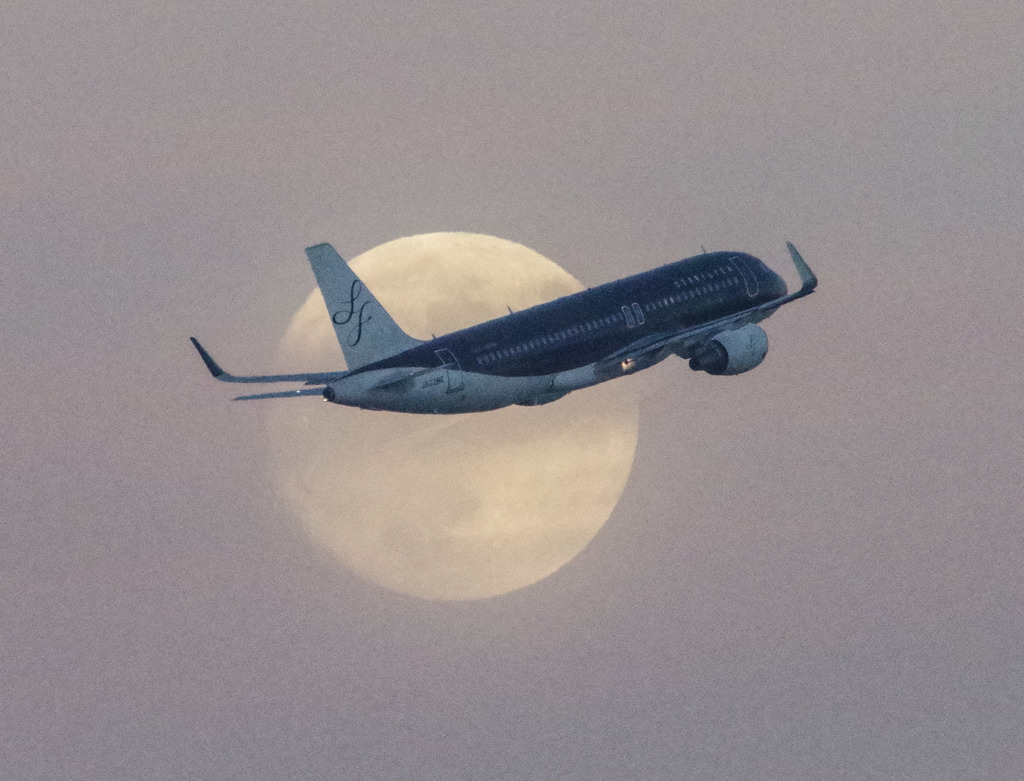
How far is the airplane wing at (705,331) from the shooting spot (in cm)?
13188

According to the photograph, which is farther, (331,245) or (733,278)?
(733,278)

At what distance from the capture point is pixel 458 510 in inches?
5827

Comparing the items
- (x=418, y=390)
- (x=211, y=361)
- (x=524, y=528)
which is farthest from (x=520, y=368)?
(x=524, y=528)

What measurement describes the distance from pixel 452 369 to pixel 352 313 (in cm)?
598

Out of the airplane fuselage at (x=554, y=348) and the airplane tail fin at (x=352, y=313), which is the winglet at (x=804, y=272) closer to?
the airplane fuselage at (x=554, y=348)

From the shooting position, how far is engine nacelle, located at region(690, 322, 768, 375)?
134 metres

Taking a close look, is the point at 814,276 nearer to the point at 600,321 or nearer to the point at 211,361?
the point at 600,321

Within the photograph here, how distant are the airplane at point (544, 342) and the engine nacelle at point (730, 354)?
6cm

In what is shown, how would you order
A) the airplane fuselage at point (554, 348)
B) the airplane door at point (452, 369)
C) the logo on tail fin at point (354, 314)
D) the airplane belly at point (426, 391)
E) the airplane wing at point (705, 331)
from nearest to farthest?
the airplane belly at point (426, 391), the airplane fuselage at point (554, 348), the logo on tail fin at point (354, 314), the airplane door at point (452, 369), the airplane wing at point (705, 331)

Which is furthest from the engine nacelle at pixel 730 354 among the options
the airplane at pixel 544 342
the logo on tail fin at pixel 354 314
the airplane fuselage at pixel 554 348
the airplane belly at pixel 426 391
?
the logo on tail fin at pixel 354 314

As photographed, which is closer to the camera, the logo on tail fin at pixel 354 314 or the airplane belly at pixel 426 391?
the airplane belly at pixel 426 391

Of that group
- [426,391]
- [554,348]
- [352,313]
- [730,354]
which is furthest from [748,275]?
[352,313]

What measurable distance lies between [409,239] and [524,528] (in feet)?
66.1

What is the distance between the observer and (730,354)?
13388 centimetres
